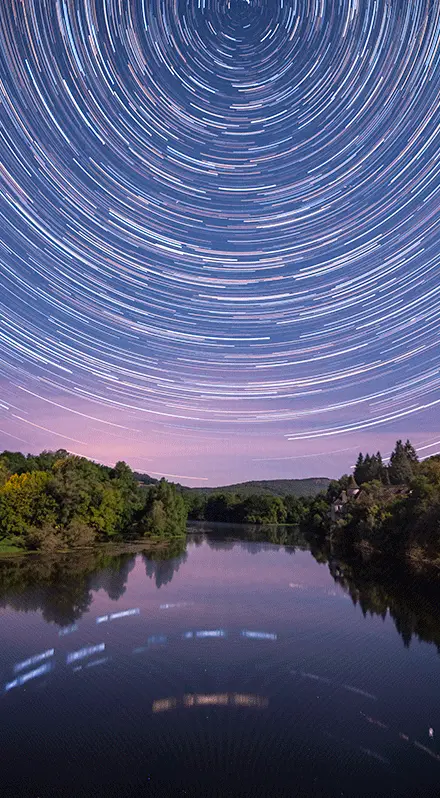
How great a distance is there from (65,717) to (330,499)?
2932 inches

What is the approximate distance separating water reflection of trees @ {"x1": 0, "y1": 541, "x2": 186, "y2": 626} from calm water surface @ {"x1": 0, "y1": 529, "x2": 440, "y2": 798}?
19 cm

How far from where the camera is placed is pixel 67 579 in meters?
30.8

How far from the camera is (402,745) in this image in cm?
1142

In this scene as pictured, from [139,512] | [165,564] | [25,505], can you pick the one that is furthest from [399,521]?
[139,512]

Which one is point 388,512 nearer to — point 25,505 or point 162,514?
point 25,505

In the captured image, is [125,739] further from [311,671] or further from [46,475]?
[46,475]

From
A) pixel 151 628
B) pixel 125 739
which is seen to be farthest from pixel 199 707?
pixel 151 628

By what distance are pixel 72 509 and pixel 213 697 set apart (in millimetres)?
38945

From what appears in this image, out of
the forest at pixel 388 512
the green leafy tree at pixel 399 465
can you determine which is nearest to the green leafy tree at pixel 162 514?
the forest at pixel 388 512

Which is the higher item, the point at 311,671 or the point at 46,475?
the point at 46,475

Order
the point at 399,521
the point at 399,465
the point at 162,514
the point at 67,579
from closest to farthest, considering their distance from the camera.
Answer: the point at 67,579
the point at 399,521
the point at 162,514
the point at 399,465

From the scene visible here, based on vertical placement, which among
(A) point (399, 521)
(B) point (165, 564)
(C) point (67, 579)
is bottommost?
(C) point (67, 579)

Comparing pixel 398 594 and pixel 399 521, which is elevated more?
pixel 399 521

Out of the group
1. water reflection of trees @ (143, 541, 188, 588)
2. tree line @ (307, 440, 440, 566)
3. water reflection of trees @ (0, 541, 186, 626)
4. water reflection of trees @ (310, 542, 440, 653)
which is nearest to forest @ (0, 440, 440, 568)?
tree line @ (307, 440, 440, 566)
